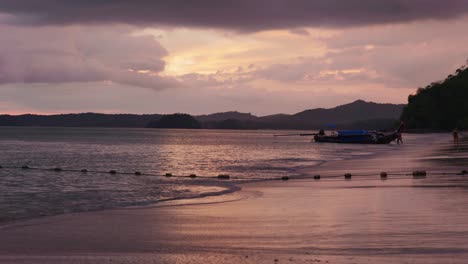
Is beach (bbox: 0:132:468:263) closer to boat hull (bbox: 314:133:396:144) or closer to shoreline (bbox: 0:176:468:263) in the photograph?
shoreline (bbox: 0:176:468:263)

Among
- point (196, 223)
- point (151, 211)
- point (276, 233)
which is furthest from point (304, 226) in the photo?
point (151, 211)

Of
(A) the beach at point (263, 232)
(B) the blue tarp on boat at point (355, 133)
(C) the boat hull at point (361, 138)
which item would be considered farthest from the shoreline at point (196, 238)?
(B) the blue tarp on boat at point (355, 133)

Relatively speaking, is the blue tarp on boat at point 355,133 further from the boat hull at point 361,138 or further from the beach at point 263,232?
the beach at point 263,232

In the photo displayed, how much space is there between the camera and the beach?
1211 cm

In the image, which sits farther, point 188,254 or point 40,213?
point 40,213

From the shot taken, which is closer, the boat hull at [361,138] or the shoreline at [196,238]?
the shoreline at [196,238]

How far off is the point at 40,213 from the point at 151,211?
3846 millimetres

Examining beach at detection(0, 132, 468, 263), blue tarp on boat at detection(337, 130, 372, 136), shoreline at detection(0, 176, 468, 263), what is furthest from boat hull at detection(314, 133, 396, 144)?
shoreline at detection(0, 176, 468, 263)

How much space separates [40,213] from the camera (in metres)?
21.4

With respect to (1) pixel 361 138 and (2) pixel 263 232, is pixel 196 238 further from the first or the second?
(1) pixel 361 138

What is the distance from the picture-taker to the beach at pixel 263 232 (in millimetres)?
12109

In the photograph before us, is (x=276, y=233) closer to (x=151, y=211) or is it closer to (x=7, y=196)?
(x=151, y=211)

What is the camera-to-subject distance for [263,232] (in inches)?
591

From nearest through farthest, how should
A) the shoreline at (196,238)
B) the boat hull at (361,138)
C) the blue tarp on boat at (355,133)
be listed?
1. the shoreline at (196,238)
2. the boat hull at (361,138)
3. the blue tarp on boat at (355,133)
